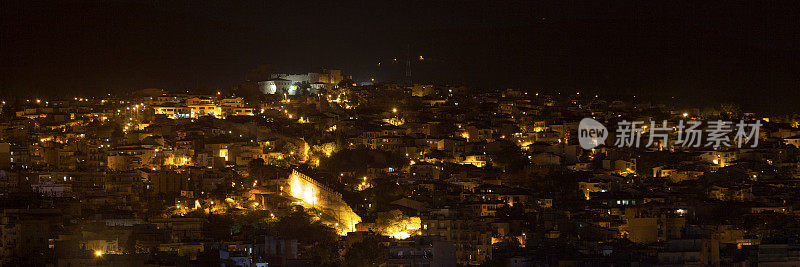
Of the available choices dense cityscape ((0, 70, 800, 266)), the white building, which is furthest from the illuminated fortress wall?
the white building

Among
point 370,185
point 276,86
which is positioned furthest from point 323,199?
point 276,86

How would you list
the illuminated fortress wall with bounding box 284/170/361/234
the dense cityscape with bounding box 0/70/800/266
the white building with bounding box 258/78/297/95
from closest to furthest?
the dense cityscape with bounding box 0/70/800/266 < the illuminated fortress wall with bounding box 284/170/361/234 < the white building with bounding box 258/78/297/95

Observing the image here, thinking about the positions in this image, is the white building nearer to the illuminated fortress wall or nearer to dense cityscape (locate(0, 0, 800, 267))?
dense cityscape (locate(0, 0, 800, 267))

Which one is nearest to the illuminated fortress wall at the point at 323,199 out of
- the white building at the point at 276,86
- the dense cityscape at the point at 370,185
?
the dense cityscape at the point at 370,185

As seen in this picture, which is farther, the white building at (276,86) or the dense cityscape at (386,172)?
the white building at (276,86)

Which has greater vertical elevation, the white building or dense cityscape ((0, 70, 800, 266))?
the white building

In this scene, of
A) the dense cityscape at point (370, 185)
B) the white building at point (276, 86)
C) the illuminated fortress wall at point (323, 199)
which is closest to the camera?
the dense cityscape at point (370, 185)

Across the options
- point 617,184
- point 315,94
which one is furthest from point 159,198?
point 315,94

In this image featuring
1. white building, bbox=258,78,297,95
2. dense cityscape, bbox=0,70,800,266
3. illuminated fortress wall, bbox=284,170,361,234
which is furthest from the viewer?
white building, bbox=258,78,297,95

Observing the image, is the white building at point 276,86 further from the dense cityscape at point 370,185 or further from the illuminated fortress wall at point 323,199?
the illuminated fortress wall at point 323,199
